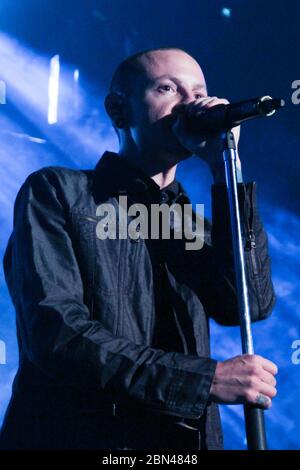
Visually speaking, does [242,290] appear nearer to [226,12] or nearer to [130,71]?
[130,71]

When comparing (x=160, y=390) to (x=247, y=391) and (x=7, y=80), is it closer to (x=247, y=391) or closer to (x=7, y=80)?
(x=247, y=391)

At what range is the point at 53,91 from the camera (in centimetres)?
218

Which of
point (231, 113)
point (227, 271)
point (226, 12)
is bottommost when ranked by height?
point (227, 271)

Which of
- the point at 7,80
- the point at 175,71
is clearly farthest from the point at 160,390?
the point at 7,80

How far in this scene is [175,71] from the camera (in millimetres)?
1566

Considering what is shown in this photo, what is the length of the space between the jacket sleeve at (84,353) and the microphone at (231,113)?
0.41m

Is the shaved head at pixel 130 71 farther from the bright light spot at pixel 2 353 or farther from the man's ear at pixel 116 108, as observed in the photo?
the bright light spot at pixel 2 353

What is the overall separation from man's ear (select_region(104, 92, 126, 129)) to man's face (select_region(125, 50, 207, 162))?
0.15 ft

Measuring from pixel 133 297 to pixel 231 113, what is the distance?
43cm

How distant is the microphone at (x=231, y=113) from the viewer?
125 centimetres

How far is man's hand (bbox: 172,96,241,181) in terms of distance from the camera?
54.3 inches

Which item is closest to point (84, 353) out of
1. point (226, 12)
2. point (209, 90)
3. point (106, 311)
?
point (106, 311)

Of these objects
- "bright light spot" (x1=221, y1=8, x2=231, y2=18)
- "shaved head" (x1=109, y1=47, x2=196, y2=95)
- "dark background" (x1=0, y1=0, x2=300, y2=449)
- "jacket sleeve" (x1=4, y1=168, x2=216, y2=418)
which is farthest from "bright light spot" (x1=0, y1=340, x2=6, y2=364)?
"bright light spot" (x1=221, y1=8, x2=231, y2=18)

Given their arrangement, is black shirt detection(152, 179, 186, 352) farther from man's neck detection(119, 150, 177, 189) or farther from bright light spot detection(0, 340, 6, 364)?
bright light spot detection(0, 340, 6, 364)
